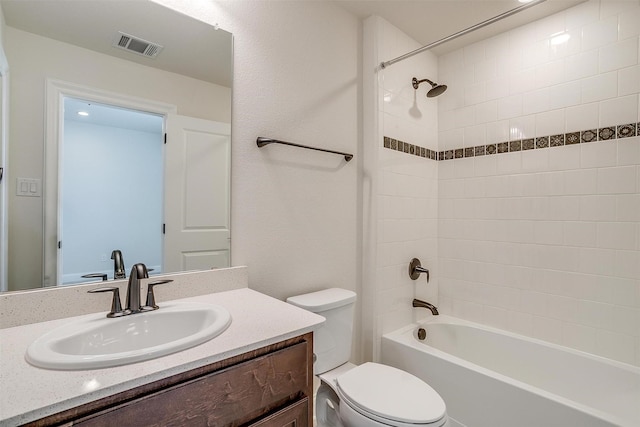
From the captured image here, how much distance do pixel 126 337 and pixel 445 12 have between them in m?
2.39

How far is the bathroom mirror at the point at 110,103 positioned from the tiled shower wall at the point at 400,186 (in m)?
1.01

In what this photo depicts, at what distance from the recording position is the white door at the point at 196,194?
4.17 feet

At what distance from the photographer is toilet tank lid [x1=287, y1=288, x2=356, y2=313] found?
1.47m

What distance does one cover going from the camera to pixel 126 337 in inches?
38.9

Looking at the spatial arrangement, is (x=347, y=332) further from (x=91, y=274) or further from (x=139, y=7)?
(x=139, y=7)

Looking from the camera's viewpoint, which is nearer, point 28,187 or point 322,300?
point 28,187

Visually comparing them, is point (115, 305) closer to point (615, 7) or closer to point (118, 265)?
point (118, 265)

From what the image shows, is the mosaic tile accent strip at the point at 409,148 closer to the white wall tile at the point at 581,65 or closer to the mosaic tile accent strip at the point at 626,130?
the white wall tile at the point at 581,65

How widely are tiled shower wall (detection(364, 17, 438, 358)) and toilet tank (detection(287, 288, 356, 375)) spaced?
404 mm

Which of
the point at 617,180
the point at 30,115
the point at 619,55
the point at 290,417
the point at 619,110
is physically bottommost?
the point at 290,417

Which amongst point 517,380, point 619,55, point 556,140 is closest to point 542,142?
point 556,140

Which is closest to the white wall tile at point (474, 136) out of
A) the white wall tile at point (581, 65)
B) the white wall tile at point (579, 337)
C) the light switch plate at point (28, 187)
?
the white wall tile at point (581, 65)

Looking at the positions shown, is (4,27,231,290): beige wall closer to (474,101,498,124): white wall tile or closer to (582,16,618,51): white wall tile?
(474,101,498,124): white wall tile

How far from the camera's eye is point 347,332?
5.27 ft
